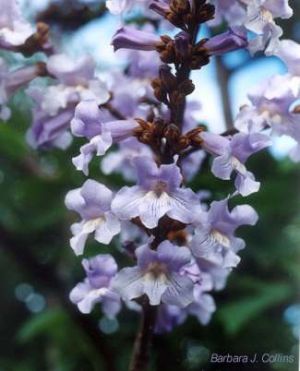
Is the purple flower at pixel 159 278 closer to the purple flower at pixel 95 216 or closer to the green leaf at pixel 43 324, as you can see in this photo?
the purple flower at pixel 95 216

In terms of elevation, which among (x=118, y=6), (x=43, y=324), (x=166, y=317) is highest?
(x=118, y=6)

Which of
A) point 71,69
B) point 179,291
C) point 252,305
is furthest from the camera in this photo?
point 252,305

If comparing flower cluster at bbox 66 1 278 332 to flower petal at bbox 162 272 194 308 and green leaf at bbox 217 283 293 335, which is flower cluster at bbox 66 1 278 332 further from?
green leaf at bbox 217 283 293 335

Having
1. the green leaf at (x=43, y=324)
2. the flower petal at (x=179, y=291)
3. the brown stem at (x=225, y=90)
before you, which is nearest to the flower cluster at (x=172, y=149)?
the flower petal at (x=179, y=291)

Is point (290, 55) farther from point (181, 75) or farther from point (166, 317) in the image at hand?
point (166, 317)

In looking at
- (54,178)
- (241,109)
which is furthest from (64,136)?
(54,178)

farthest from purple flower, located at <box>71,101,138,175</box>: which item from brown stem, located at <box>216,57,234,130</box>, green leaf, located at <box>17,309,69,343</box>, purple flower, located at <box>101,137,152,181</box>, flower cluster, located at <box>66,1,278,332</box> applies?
green leaf, located at <box>17,309,69,343</box>

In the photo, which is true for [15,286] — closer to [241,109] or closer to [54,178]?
[54,178]

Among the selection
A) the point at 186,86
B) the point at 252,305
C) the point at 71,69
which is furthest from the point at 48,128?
the point at 252,305
